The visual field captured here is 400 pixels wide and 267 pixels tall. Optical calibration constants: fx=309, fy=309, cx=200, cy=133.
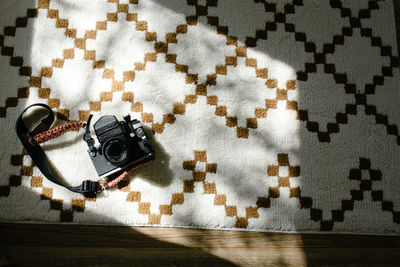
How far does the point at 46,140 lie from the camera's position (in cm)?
98

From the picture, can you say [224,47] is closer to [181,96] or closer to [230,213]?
[181,96]

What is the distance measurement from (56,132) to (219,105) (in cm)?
53

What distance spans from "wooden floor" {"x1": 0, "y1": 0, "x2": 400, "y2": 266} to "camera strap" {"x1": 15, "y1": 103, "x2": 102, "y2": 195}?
0.41ft

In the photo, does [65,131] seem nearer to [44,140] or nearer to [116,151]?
[44,140]

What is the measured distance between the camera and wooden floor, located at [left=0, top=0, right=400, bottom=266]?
0.92 m

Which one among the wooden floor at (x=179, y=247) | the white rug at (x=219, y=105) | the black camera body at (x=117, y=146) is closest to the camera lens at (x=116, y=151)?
the black camera body at (x=117, y=146)

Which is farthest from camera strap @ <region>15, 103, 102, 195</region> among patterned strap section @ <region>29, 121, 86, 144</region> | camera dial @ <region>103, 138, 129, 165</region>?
camera dial @ <region>103, 138, 129, 165</region>

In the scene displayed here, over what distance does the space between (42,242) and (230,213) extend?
574 millimetres

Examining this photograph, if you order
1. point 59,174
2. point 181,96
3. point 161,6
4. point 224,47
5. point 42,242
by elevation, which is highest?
point 161,6

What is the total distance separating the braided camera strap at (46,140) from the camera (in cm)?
93

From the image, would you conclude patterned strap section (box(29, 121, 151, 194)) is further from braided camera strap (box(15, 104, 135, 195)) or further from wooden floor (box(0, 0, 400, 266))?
wooden floor (box(0, 0, 400, 266))

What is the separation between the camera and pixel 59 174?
973 millimetres

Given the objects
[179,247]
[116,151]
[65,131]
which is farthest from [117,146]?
[179,247]

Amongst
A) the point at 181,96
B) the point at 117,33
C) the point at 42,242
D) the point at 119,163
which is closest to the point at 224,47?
the point at 181,96
